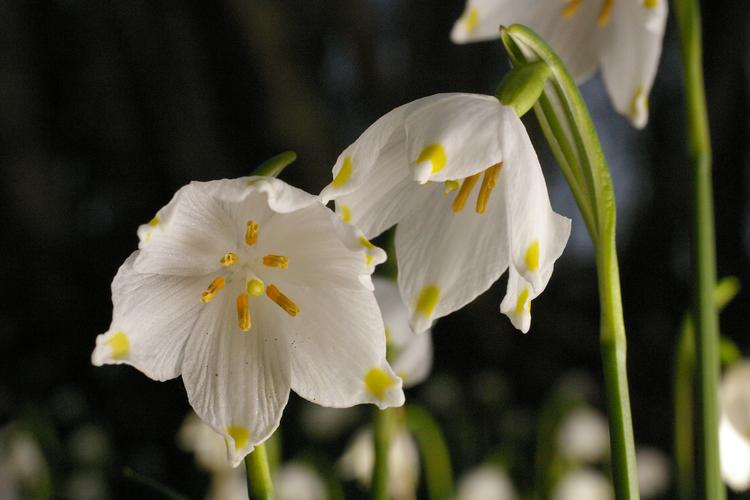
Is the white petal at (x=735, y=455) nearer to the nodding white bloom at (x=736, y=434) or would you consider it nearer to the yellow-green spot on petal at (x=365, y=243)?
the nodding white bloom at (x=736, y=434)

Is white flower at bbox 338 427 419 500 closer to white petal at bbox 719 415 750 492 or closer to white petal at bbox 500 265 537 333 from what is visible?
white petal at bbox 719 415 750 492

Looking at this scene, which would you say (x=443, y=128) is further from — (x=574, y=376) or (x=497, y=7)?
(x=574, y=376)

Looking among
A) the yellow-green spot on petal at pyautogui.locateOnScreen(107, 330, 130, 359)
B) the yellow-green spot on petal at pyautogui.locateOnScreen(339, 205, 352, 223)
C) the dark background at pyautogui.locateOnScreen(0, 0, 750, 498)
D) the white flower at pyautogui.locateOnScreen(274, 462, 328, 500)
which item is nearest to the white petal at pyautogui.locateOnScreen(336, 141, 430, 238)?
the yellow-green spot on petal at pyautogui.locateOnScreen(339, 205, 352, 223)

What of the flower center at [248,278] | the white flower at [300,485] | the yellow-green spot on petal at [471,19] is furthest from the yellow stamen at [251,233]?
the white flower at [300,485]

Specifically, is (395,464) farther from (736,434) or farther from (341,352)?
(341,352)

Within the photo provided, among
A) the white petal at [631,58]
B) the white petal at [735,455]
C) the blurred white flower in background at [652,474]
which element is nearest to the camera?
the white petal at [631,58]

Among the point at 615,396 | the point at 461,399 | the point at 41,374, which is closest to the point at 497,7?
the point at 615,396

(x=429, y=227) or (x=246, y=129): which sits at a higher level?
(x=429, y=227)

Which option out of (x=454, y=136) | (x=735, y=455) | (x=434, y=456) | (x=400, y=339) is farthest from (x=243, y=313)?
(x=434, y=456)
